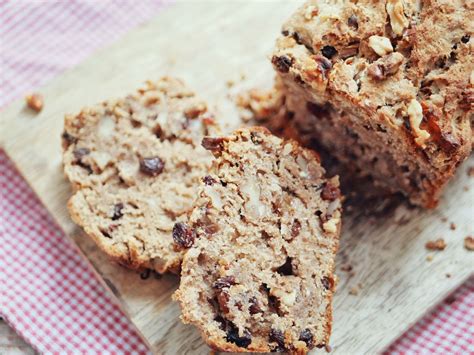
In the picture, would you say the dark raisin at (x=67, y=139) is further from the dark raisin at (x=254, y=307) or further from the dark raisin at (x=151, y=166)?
the dark raisin at (x=254, y=307)

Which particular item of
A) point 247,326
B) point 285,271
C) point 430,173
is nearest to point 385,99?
point 430,173

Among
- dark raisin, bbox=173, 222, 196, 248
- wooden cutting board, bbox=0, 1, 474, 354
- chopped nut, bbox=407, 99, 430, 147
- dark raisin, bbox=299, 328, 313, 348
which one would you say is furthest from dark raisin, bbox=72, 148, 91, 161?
chopped nut, bbox=407, 99, 430, 147

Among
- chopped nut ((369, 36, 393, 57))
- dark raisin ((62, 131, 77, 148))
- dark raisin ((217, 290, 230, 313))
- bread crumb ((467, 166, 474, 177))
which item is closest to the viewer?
dark raisin ((217, 290, 230, 313))

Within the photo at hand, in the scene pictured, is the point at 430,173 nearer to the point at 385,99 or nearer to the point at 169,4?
the point at 385,99

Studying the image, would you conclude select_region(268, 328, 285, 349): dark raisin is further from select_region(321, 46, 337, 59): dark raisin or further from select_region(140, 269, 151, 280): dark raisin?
select_region(321, 46, 337, 59): dark raisin

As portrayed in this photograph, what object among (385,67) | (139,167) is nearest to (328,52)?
(385,67)

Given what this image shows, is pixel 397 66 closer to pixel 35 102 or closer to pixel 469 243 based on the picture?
pixel 469 243
